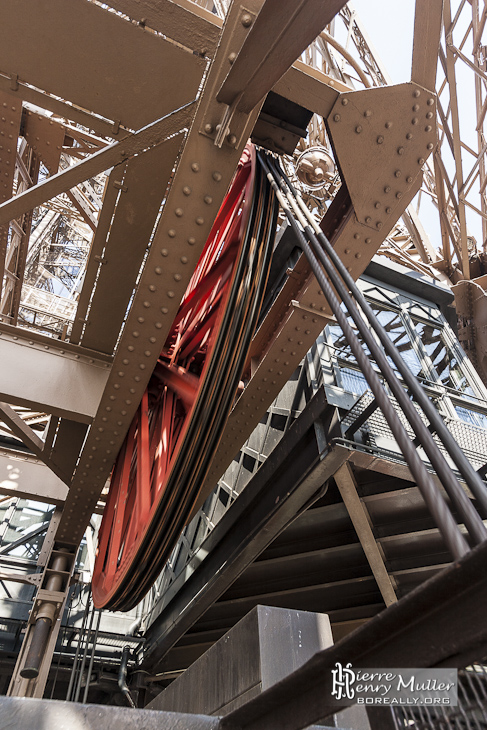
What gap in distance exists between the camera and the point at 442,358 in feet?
31.8

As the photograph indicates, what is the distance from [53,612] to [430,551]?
5.27m

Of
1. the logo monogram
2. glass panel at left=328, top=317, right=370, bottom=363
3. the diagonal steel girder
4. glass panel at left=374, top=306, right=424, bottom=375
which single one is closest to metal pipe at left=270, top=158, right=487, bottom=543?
the logo monogram

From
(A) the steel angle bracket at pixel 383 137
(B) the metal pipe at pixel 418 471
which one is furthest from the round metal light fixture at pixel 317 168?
(B) the metal pipe at pixel 418 471

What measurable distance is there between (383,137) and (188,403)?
3340 millimetres

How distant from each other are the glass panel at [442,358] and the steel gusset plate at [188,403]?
5229mm

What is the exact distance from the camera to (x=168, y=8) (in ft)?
10.5

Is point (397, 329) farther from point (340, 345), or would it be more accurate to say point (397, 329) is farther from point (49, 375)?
point (49, 375)

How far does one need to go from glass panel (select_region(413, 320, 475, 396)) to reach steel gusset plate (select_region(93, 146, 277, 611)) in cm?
523

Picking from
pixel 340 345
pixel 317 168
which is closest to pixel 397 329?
pixel 340 345

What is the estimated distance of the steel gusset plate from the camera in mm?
4188

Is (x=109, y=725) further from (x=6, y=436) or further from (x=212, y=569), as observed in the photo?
(x=6, y=436)

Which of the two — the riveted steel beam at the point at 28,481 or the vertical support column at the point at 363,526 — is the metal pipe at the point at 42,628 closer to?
the riveted steel beam at the point at 28,481

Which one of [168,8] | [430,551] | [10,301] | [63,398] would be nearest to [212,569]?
Result: [430,551]

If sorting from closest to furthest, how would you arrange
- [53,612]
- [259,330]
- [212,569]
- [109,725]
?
[109,725], [259,330], [53,612], [212,569]
